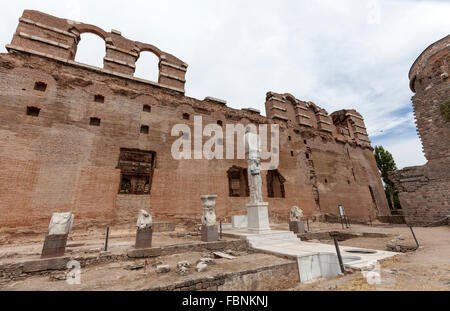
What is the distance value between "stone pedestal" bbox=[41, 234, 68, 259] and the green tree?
119 ft

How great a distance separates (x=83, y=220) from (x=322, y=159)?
63.2 feet

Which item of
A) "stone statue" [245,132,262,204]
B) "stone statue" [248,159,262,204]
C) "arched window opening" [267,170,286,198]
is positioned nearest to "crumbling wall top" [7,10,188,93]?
"stone statue" [245,132,262,204]

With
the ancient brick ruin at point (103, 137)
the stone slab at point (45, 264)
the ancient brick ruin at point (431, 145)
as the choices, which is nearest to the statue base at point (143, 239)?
the stone slab at point (45, 264)

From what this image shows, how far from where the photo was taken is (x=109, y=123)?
35.8 ft

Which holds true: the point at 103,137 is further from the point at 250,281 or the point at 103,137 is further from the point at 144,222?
the point at 250,281

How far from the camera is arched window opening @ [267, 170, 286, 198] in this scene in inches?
622

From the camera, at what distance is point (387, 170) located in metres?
28.8

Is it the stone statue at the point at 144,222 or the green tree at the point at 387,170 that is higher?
the green tree at the point at 387,170

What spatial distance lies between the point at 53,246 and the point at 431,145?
20.1 meters

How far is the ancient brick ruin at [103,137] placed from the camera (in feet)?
28.8

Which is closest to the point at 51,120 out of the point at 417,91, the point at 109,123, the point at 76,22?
the point at 109,123

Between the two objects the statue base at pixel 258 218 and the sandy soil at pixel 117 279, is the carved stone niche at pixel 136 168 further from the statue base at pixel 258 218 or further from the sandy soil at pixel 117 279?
the sandy soil at pixel 117 279

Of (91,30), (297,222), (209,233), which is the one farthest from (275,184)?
(91,30)

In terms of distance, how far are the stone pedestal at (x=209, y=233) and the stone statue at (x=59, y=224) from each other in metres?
4.02
